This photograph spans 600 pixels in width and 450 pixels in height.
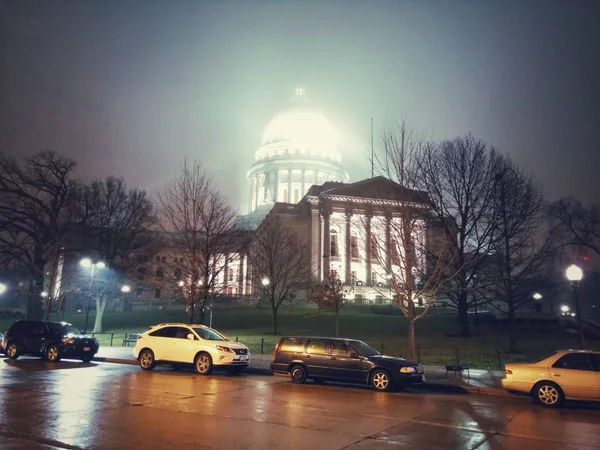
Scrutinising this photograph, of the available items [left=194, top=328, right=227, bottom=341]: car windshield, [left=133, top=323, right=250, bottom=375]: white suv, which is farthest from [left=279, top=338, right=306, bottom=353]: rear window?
[left=194, top=328, right=227, bottom=341]: car windshield

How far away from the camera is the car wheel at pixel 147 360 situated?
60.2 ft

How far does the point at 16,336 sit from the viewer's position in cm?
2188

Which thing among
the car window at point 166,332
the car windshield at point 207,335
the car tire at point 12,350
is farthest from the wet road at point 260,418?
the car tire at point 12,350

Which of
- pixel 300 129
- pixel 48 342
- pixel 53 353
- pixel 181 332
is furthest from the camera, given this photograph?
pixel 300 129

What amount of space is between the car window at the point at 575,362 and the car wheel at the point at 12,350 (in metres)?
21.8

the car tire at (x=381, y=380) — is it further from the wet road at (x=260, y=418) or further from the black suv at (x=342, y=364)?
the wet road at (x=260, y=418)

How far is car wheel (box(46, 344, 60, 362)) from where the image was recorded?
68.7 ft

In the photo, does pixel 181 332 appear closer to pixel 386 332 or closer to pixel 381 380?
pixel 381 380

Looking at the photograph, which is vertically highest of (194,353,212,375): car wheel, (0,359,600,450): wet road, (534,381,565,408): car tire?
(194,353,212,375): car wheel

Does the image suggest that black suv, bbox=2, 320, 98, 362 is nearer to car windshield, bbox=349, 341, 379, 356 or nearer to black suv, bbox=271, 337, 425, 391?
black suv, bbox=271, 337, 425, 391

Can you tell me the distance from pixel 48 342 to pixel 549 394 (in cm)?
1979

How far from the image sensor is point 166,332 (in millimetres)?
18672

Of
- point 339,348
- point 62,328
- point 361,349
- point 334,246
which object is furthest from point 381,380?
point 334,246

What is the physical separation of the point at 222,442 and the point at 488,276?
1058 inches
